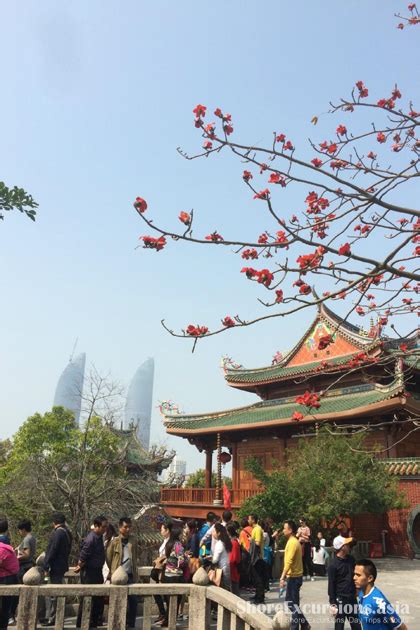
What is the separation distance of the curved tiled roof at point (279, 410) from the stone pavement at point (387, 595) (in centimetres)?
521

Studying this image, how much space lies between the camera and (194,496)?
886 inches

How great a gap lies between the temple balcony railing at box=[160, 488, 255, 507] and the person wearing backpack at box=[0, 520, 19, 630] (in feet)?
48.0

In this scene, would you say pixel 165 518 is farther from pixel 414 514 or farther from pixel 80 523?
pixel 414 514

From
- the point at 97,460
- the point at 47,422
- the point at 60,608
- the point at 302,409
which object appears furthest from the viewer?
the point at 47,422

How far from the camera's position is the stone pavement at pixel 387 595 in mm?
7855

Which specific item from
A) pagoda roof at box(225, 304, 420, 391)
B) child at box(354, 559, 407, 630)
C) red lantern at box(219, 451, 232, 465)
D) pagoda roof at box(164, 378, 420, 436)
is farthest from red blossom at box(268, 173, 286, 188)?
red lantern at box(219, 451, 232, 465)

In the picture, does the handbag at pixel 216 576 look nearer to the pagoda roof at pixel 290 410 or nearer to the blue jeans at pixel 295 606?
the blue jeans at pixel 295 606

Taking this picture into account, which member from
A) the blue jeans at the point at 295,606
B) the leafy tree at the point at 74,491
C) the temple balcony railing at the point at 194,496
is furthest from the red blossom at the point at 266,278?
the temple balcony railing at the point at 194,496

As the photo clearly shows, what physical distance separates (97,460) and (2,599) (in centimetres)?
743

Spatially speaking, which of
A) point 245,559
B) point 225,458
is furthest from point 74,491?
point 225,458

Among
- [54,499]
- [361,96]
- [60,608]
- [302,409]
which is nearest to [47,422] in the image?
[302,409]

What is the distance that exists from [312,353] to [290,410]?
338cm

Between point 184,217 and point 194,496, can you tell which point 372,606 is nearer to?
point 184,217

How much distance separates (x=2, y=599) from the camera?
6.09m
